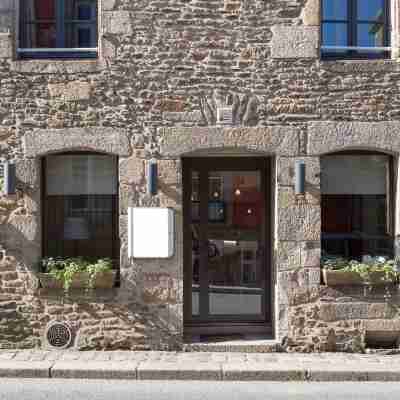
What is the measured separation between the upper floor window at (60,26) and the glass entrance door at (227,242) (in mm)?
2101

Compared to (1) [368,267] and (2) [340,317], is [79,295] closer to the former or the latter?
(2) [340,317]

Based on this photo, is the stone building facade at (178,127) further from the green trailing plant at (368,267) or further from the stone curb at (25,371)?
the stone curb at (25,371)

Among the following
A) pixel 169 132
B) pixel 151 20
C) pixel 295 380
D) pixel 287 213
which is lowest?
pixel 295 380

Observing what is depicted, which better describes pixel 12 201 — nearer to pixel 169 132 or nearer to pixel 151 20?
pixel 169 132

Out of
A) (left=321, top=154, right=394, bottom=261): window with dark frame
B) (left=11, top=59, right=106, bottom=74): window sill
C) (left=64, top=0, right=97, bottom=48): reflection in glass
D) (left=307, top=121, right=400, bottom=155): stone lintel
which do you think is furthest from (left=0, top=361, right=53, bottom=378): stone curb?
(left=307, top=121, right=400, bottom=155): stone lintel

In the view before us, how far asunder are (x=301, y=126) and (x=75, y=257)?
3.34 metres

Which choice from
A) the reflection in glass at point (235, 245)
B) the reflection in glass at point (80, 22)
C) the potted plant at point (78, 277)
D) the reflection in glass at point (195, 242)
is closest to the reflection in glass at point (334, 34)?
the reflection in glass at point (235, 245)

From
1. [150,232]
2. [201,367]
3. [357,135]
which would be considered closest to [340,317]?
[201,367]

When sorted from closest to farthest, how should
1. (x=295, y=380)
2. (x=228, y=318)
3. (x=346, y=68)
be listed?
(x=295, y=380), (x=346, y=68), (x=228, y=318)

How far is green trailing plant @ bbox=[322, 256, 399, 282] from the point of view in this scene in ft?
25.7

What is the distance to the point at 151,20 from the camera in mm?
7980

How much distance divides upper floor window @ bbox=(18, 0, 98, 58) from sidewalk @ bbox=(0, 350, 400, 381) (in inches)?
150

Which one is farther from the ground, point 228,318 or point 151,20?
point 151,20

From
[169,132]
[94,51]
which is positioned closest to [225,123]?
[169,132]
